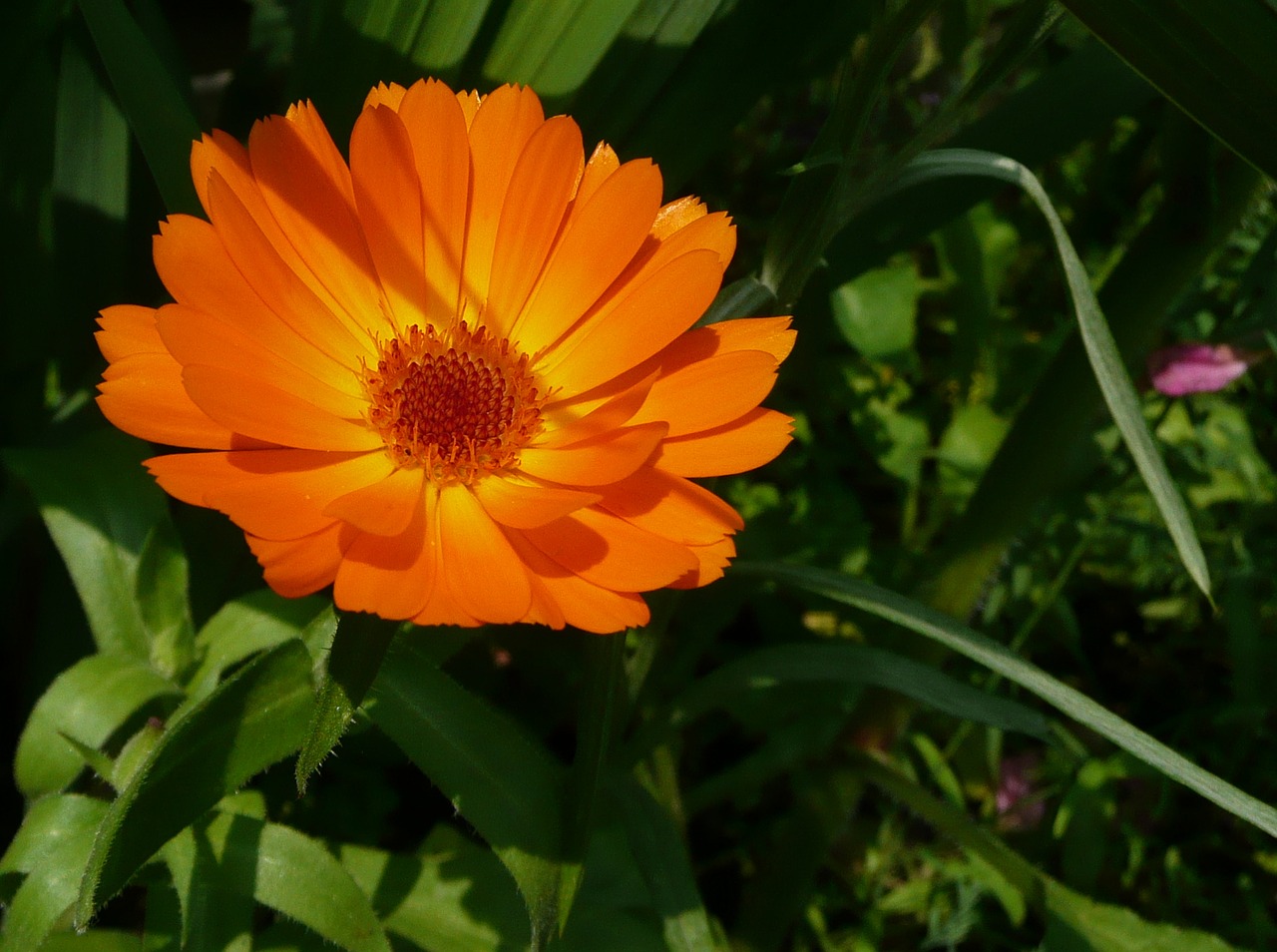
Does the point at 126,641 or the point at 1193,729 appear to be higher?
the point at 1193,729

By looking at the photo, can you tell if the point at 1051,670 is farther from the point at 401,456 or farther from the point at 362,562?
the point at 362,562

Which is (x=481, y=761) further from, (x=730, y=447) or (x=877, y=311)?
(x=877, y=311)

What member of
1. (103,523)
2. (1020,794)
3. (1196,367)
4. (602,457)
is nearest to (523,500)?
(602,457)

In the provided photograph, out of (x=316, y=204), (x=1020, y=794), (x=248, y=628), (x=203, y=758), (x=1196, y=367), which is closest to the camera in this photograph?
(x=203, y=758)

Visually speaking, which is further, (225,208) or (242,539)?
(242,539)

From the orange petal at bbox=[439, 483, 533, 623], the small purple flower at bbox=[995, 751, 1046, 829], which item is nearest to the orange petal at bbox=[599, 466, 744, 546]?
the orange petal at bbox=[439, 483, 533, 623]

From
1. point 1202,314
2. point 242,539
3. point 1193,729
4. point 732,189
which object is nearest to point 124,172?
point 242,539

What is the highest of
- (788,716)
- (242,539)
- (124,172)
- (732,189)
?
(732,189)

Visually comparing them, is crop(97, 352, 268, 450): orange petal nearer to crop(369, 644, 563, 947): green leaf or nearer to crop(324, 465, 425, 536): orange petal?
crop(324, 465, 425, 536): orange petal
